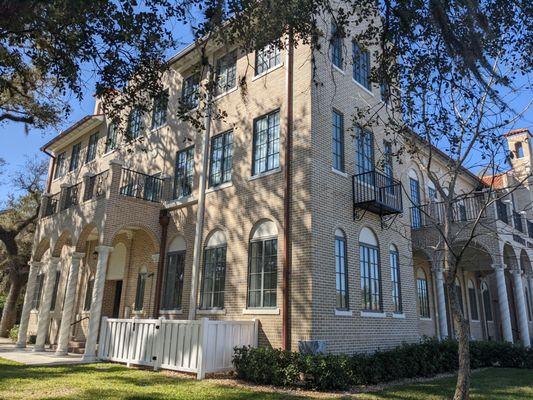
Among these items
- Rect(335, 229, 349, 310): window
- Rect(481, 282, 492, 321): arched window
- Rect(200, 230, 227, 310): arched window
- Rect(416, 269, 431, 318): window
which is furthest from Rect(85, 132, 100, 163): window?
Rect(481, 282, 492, 321): arched window

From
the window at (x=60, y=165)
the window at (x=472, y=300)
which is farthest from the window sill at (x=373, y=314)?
the window at (x=60, y=165)

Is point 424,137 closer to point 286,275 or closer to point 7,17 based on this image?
point 286,275

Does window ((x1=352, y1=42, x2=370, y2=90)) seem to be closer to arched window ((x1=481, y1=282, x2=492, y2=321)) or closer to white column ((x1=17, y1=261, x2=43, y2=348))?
arched window ((x1=481, y1=282, x2=492, y2=321))

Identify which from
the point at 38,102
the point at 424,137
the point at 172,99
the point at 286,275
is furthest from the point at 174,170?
the point at 424,137

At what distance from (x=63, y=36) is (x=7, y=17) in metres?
1.94

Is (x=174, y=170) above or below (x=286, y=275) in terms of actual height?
above

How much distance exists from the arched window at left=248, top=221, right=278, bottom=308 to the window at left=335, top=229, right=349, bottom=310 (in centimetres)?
166

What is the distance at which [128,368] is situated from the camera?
1227cm

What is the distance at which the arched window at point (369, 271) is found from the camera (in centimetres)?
1304

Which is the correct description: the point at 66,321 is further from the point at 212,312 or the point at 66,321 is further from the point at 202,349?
the point at 202,349

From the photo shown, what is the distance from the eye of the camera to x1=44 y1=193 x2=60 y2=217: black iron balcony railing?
62.7ft

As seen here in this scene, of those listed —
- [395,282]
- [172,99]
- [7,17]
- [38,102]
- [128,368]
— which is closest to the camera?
[7,17]

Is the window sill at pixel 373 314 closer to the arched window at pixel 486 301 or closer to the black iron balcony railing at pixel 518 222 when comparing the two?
the black iron balcony railing at pixel 518 222

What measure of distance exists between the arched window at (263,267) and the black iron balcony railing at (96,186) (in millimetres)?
5851
